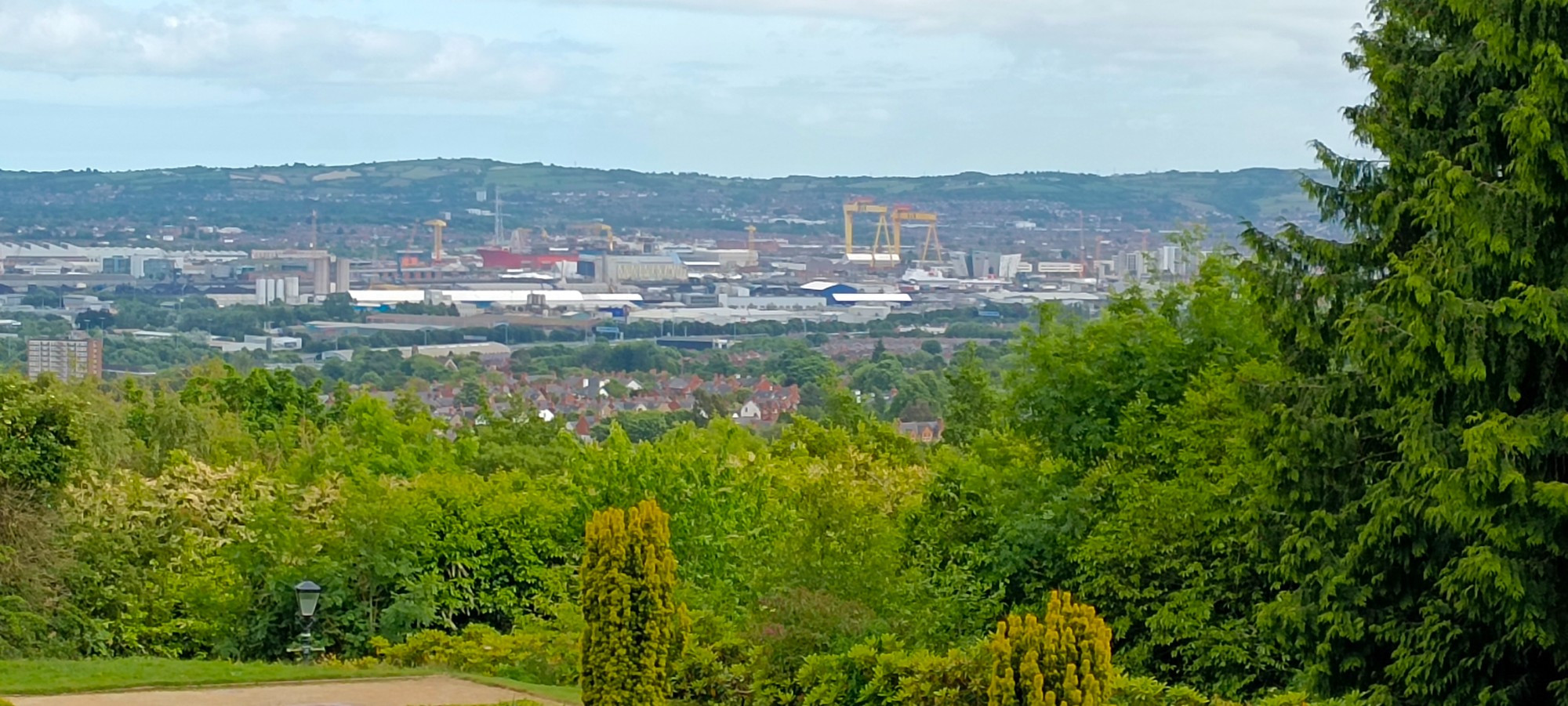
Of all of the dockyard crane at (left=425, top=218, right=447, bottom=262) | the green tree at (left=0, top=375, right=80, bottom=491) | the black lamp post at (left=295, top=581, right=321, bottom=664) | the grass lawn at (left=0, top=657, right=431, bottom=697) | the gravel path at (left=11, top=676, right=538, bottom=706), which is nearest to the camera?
the gravel path at (left=11, top=676, right=538, bottom=706)

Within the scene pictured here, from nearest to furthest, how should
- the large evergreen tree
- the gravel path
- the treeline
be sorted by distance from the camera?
the large evergreen tree → the treeline → the gravel path

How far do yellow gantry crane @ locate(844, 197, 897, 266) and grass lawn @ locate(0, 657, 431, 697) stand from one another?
100m

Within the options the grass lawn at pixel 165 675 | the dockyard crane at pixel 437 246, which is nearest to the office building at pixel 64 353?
the dockyard crane at pixel 437 246

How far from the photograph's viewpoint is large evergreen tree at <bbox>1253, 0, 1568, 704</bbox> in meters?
8.79

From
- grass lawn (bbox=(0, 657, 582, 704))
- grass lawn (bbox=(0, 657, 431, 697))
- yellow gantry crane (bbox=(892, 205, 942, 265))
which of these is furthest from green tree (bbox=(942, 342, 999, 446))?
yellow gantry crane (bbox=(892, 205, 942, 265))

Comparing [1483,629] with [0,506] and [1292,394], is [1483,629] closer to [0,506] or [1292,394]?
[1292,394]

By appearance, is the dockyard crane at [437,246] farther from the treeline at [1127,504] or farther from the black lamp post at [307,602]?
the black lamp post at [307,602]

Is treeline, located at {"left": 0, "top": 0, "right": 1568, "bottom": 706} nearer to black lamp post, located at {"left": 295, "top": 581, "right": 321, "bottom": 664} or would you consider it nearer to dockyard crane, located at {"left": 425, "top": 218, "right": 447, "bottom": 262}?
black lamp post, located at {"left": 295, "top": 581, "right": 321, "bottom": 664}

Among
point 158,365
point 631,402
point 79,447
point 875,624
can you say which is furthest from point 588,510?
point 158,365

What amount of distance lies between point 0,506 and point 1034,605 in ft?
37.2

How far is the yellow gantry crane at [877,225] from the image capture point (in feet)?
386

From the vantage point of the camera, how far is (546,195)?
12319 centimetres

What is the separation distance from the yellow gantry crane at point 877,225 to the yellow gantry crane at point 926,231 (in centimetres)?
49

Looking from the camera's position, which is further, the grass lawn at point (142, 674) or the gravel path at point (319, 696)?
the grass lawn at point (142, 674)
